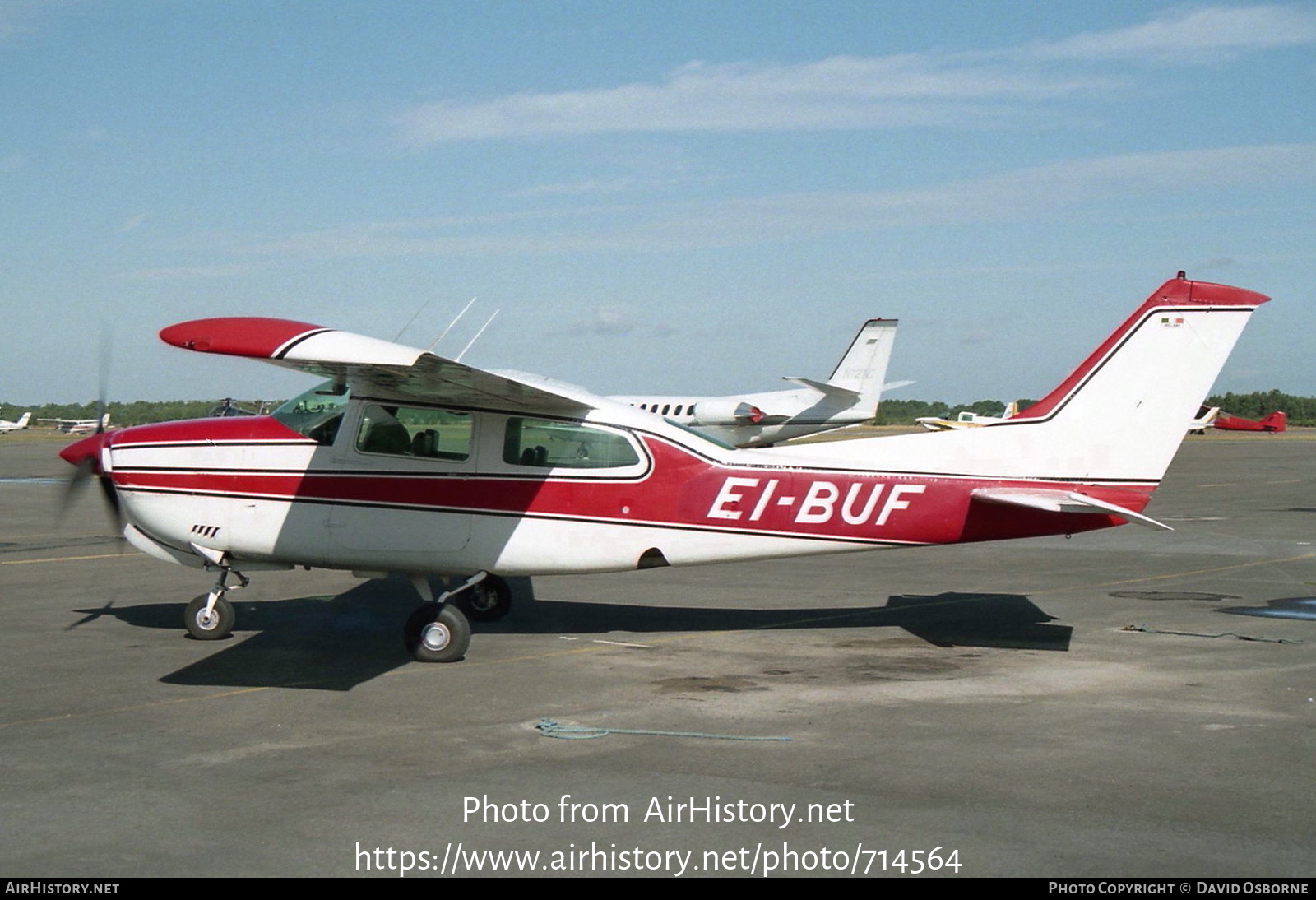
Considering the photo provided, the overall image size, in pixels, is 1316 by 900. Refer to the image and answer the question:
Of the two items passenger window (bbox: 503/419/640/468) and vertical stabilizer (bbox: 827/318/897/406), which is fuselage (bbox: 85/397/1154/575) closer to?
passenger window (bbox: 503/419/640/468)

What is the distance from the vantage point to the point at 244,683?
29.1 ft

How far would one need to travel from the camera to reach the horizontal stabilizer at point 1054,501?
945cm

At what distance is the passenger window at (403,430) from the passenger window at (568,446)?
0.44 m

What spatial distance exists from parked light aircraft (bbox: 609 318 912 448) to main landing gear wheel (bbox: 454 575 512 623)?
30.0 meters

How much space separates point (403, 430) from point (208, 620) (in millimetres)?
2464

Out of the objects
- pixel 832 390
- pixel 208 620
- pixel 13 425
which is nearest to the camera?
pixel 208 620

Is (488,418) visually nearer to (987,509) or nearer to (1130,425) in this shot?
(987,509)

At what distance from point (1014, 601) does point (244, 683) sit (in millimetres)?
8054

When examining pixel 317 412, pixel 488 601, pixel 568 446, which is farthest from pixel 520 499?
pixel 488 601

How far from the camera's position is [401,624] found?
1158 cm

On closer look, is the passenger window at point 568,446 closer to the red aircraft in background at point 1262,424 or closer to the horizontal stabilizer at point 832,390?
the horizontal stabilizer at point 832,390

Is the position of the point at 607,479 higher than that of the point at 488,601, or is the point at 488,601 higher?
the point at 607,479

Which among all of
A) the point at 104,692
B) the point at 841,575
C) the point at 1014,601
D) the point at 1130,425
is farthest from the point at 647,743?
the point at 841,575

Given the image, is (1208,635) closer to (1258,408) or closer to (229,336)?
(229,336)
